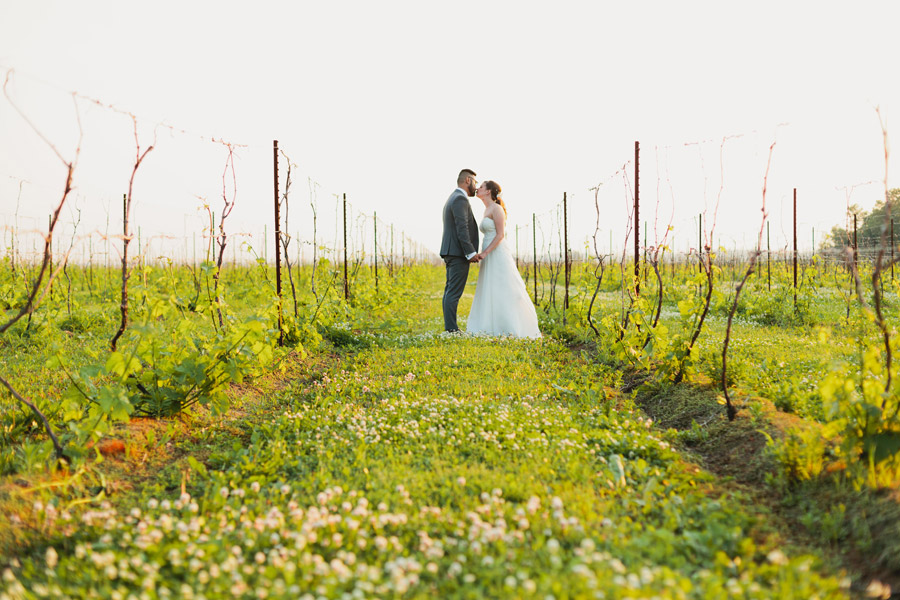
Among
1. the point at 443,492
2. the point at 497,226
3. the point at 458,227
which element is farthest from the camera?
the point at 497,226

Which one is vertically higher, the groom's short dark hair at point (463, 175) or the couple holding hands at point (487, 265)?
the groom's short dark hair at point (463, 175)

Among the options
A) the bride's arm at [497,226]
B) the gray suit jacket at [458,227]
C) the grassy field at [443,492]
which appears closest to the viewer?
the grassy field at [443,492]

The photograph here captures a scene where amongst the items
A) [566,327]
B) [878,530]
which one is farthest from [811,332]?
[878,530]

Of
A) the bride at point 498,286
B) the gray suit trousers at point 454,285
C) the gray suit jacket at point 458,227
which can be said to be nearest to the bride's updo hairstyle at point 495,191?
the bride at point 498,286

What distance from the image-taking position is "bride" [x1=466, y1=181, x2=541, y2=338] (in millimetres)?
8125

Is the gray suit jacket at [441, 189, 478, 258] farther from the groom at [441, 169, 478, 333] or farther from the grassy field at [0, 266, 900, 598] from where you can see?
the grassy field at [0, 266, 900, 598]

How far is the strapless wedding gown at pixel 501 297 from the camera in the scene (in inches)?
320

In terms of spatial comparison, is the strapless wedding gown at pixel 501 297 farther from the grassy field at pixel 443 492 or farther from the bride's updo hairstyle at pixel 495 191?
the grassy field at pixel 443 492

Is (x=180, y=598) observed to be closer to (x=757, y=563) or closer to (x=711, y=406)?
(x=757, y=563)

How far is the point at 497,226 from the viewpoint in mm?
8227

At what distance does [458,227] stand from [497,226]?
0.59 meters

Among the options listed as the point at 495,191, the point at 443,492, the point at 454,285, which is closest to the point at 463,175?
the point at 495,191

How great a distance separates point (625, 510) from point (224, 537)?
185 centimetres

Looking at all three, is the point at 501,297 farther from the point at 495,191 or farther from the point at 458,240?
the point at 495,191
